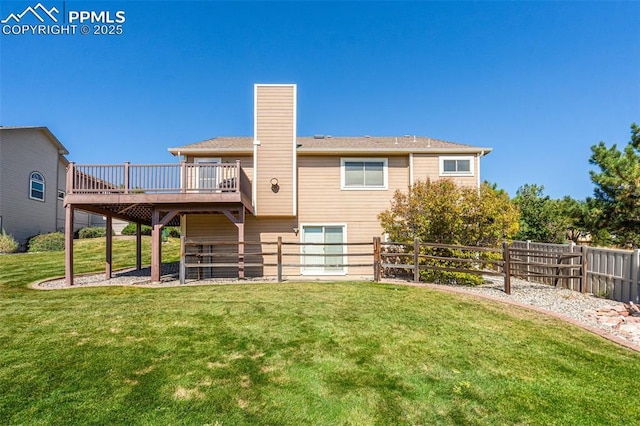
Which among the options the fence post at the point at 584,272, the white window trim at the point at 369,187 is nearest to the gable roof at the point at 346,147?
the white window trim at the point at 369,187

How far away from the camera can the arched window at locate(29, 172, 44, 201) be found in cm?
2058

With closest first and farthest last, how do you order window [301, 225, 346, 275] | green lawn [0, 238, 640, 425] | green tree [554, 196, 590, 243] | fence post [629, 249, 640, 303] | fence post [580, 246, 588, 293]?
green lawn [0, 238, 640, 425], fence post [629, 249, 640, 303], fence post [580, 246, 588, 293], window [301, 225, 346, 275], green tree [554, 196, 590, 243]

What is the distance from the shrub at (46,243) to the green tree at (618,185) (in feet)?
95.0

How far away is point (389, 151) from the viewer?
12.2 meters

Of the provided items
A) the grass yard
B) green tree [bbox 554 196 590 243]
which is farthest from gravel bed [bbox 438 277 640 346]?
the grass yard

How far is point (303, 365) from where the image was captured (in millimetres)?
4246

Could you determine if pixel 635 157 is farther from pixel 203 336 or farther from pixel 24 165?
pixel 24 165

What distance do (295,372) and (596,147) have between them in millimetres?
16156

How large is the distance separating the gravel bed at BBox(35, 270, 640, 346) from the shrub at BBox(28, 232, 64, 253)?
1055 cm

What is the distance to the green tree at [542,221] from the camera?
17.3m

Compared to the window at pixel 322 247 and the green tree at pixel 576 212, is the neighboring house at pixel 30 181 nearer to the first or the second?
the window at pixel 322 247

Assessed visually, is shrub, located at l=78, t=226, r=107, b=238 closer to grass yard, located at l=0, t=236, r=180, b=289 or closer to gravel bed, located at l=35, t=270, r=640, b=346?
grass yard, located at l=0, t=236, r=180, b=289

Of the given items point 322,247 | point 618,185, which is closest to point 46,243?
point 322,247

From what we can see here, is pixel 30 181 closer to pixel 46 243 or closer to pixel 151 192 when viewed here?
pixel 46 243
